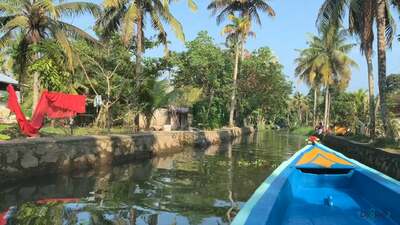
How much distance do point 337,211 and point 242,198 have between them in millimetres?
3275

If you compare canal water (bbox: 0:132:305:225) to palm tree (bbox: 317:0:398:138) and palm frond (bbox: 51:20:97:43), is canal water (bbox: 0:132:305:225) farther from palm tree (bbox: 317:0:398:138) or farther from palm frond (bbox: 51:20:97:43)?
palm frond (bbox: 51:20:97:43)

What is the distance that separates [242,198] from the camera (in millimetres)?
10250

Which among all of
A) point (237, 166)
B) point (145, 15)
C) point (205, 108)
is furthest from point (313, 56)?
point (237, 166)

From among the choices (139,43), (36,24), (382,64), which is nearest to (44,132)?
(36,24)

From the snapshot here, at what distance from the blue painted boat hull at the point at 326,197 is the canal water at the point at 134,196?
139 cm

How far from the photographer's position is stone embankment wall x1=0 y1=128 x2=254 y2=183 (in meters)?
11.7

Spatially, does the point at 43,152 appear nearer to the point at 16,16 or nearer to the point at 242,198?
the point at 242,198

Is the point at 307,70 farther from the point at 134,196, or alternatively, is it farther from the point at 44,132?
the point at 134,196

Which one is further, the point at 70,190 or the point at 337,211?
the point at 70,190

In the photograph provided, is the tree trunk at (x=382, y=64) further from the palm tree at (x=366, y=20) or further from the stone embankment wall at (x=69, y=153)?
the stone embankment wall at (x=69, y=153)

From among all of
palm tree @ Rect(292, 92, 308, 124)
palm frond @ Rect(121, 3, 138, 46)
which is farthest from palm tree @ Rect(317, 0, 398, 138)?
palm tree @ Rect(292, 92, 308, 124)

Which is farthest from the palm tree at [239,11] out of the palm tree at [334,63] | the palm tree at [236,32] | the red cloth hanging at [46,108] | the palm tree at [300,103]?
the palm tree at [300,103]

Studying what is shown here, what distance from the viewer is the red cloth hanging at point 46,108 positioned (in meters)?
15.0

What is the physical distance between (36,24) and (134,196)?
13.5 metres
